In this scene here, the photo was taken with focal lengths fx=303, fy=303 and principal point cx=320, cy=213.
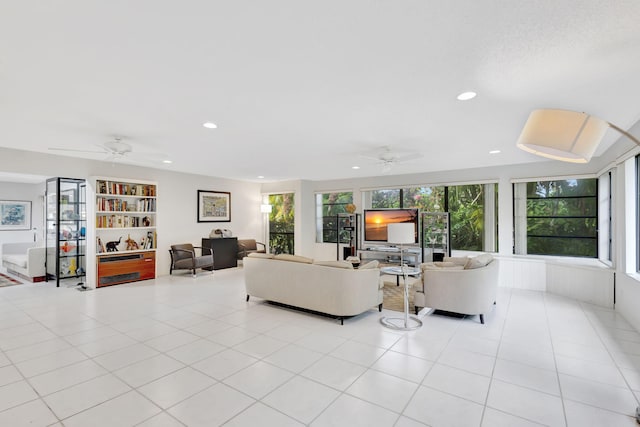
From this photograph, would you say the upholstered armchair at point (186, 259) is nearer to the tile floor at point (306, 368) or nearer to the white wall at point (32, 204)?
the tile floor at point (306, 368)

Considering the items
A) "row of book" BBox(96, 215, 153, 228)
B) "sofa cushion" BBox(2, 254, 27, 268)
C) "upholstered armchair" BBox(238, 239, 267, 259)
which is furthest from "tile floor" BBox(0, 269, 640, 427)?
"upholstered armchair" BBox(238, 239, 267, 259)

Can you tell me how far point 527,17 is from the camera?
1.67 metres

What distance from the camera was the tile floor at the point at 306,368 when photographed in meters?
2.10

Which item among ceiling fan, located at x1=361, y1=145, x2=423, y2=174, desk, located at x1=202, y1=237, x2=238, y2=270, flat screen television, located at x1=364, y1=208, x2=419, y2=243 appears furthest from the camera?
desk, located at x1=202, y1=237, x2=238, y2=270

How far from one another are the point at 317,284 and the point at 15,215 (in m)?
9.02

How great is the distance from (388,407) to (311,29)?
2.58 metres

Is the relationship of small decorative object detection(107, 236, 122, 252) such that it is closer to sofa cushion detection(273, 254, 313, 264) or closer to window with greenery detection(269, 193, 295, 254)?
sofa cushion detection(273, 254, 313, 264)

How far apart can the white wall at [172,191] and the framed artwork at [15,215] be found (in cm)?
60

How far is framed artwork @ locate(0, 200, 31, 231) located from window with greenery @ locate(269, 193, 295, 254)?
6498 mm

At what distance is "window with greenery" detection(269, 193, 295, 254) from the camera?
9211 mm

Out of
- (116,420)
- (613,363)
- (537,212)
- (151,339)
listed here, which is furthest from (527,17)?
(537,212)

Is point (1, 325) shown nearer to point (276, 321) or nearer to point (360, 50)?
point (276, 321)

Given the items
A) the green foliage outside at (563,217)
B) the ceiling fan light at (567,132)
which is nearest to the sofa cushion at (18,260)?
the ceiling fan light at (567,132)

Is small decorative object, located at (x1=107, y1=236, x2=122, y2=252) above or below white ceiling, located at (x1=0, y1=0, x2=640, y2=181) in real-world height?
below
